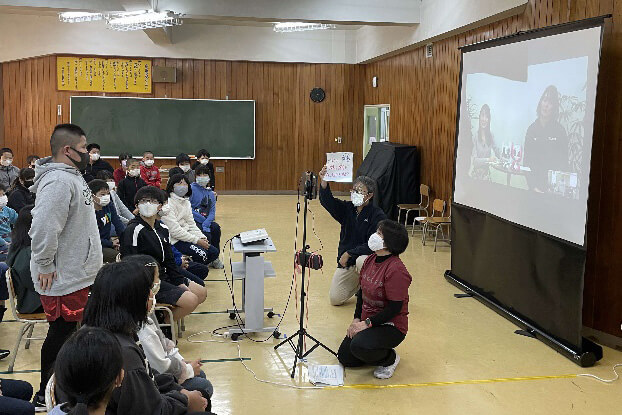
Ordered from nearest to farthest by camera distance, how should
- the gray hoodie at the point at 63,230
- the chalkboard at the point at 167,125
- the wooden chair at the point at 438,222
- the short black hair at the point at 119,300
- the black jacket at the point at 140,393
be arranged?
the black jacket at the point at 140,393
the short black hair at the point at 119,300
the gray hoodie at the point at 63,230
the wooden chair at the point at 438,222
the chalkboard at the point at 167,125

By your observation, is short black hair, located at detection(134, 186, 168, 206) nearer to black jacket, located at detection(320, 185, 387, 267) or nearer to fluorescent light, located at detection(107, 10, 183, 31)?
black jacket, located at detection(320, 185, 387, 267)

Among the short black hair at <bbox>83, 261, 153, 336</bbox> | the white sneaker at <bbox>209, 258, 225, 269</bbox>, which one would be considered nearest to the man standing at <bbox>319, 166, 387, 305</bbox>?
the white sneaker at <bbox>209, 258, 225, 269</bbox>

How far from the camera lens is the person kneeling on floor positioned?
14.0 ft

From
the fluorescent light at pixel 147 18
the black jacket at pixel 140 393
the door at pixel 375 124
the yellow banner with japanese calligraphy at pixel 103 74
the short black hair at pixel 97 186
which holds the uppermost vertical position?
the fluorescent light at pixel 147 18

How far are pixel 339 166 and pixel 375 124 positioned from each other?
8.75 m

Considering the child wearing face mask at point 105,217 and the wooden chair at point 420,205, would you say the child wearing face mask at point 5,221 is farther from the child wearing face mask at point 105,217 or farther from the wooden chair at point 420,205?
the wooden chair at point 420,205

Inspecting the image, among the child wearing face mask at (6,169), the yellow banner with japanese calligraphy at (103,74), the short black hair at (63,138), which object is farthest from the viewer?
the yellow banner with japanese calligraphy at (103,74)

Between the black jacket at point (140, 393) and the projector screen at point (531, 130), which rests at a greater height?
the projector screen at point (531, 130)

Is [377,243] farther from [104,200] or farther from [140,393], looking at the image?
[104,200]

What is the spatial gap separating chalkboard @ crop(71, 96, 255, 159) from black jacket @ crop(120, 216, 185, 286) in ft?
30.5

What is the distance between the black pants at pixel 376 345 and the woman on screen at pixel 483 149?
2.50 meters

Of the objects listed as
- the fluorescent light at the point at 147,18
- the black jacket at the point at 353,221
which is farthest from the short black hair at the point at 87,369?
the fluorescent light at the point at 147,18

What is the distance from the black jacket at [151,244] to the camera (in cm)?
442

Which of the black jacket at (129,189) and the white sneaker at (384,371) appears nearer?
the white sneaker at (384,371)
